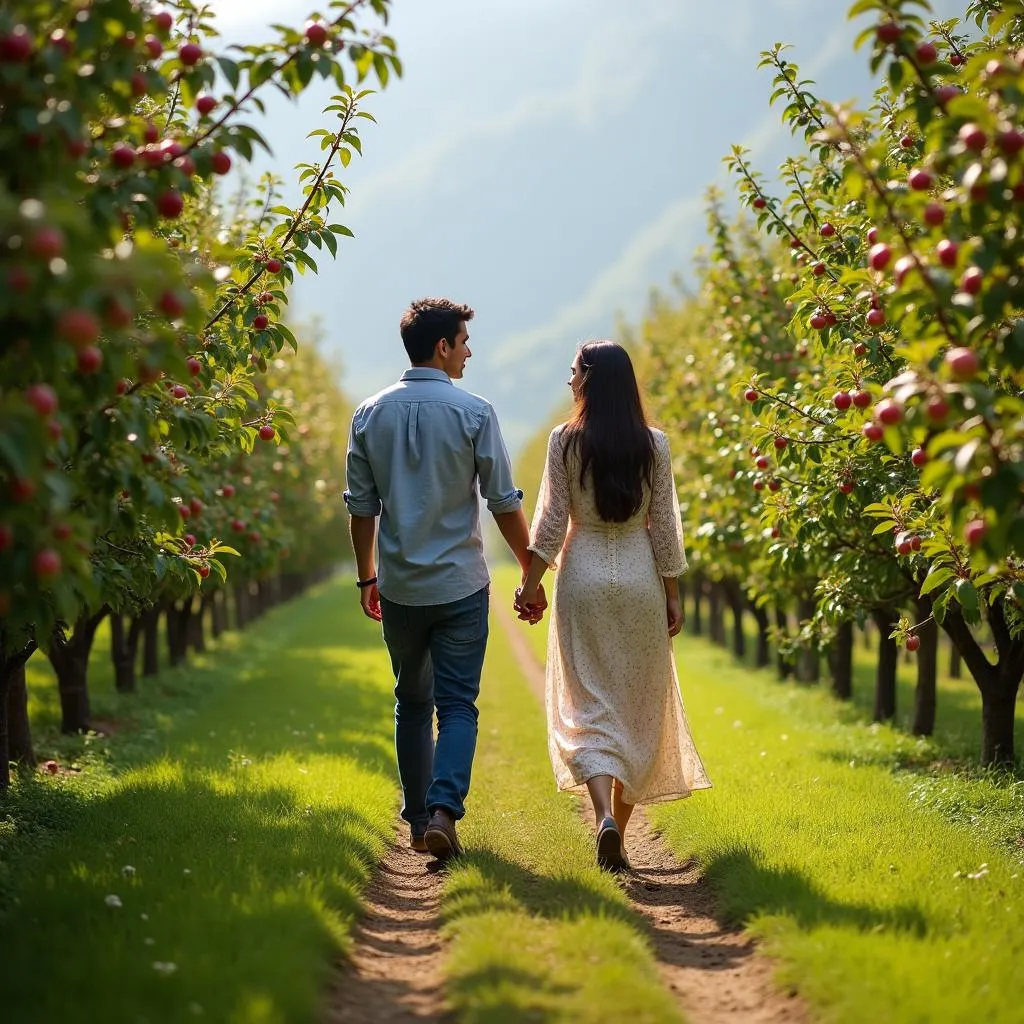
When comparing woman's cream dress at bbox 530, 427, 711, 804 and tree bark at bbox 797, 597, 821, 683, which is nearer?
woman's cream dress at bbox 530, 427, 711, 804

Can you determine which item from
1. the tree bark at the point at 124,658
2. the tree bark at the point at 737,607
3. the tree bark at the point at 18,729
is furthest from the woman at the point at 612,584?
the tree bark at the point at 737,607

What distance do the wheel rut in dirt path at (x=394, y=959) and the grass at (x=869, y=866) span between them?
4.57 feet

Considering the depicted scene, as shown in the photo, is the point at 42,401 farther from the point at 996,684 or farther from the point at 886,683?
the point at 886,683

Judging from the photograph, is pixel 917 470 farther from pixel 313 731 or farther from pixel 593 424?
pixel 313 731

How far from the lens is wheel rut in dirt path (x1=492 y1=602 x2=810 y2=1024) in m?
4.39

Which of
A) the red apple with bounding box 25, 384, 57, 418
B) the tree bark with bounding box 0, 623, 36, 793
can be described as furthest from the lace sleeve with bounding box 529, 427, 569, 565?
the red apple with bounding box 25, 384, 57, 418

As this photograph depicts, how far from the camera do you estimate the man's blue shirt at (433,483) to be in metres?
6.20

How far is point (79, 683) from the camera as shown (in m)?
11.1

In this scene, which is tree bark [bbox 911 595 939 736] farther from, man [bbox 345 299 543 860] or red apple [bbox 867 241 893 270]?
red apple [bbox 867 241 893 270]

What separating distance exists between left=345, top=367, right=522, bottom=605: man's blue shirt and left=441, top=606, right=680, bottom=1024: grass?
148 cm

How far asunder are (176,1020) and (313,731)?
25.5ft

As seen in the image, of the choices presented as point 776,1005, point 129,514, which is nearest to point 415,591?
point 129,514

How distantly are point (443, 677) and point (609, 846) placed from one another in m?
1.23

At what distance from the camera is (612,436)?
6242 mm
